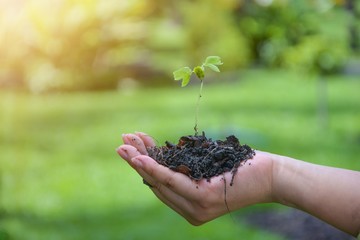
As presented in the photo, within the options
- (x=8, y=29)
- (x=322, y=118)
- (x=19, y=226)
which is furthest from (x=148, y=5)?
(x=19, y=226)

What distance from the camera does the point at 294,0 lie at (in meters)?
4.08

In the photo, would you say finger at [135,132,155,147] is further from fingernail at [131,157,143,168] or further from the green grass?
the green grass

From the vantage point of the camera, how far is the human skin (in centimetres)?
172

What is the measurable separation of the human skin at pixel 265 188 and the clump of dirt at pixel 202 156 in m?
0.03

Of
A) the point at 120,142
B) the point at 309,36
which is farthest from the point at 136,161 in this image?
the point at 120,142

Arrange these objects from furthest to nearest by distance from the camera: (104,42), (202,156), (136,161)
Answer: (104,42), (202,156), (136,161)

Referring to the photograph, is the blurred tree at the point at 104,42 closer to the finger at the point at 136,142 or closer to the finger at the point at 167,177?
the finger at the point at 136,142

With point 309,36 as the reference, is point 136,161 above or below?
below

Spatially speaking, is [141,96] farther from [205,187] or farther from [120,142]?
[205,187]

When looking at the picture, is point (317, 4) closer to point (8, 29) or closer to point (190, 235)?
point (190, 235)

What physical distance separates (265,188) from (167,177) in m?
0.25

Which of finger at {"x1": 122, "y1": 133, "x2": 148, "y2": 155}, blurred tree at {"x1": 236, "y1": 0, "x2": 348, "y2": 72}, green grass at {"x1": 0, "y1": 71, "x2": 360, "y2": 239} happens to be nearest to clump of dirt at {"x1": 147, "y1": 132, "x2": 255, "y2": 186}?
finger at {"x1": 122, "y1": 133, "x2": 148, "y2": 155}

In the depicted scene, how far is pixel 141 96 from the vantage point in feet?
32.0

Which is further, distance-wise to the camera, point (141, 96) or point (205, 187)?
point (141, 96)
